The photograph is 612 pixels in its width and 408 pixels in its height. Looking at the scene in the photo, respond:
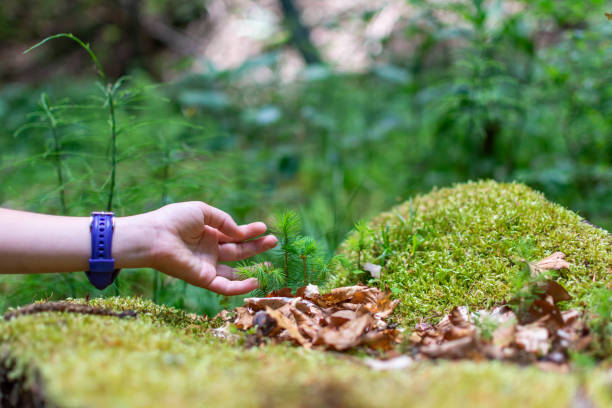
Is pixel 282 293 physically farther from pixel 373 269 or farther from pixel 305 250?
pixel 373 269

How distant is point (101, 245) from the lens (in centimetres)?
175

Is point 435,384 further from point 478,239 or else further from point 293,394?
point 478,239

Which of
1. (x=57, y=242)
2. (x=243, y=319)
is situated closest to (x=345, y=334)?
(x=243, y=319)

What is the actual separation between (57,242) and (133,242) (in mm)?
309

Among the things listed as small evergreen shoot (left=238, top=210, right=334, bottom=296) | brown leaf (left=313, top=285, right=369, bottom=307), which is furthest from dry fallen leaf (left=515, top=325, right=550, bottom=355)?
small evergreen shoot (left=238, top=210, right=334, bottom=296)

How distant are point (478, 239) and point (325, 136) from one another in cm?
376

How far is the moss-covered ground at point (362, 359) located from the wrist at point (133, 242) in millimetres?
246

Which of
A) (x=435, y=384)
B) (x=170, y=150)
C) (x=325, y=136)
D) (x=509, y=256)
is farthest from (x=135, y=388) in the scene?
(x=325, y=136)

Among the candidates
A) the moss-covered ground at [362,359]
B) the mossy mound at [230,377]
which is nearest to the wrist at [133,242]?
the moss-covered ground at [362,359]

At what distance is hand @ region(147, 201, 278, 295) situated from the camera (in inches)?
72.1

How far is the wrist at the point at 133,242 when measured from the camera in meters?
1.78

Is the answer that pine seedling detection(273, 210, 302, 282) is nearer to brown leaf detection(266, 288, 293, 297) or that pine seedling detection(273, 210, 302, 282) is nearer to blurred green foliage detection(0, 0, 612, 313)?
brown leaf detection(266, 288, 293, 297)

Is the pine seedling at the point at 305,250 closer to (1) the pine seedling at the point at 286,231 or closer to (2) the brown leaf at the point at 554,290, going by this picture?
(1) the pine seedling at the point at 286,231

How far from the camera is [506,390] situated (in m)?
0.97
